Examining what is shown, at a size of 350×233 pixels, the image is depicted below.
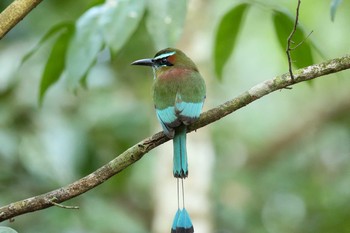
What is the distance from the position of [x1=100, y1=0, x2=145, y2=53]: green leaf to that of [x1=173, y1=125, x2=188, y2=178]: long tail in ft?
1.28

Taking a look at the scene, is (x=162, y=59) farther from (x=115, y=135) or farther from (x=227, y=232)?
(x=227, y=232)

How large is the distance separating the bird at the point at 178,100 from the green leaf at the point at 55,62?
15.4 inches

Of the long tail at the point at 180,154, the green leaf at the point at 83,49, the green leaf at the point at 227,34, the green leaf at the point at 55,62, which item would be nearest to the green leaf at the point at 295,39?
the green leaf at the point at 227,34

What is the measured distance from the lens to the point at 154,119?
461 centimetres

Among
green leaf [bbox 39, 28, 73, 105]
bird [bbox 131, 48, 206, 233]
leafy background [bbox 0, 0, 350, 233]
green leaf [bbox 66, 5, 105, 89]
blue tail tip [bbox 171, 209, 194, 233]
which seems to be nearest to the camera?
blue tail tip [bbox 171, 209, 194, 233]

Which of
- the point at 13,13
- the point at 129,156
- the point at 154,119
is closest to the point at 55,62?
the point at 13,13

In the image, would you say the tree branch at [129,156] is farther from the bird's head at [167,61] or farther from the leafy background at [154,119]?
the bird's head at [167,61]

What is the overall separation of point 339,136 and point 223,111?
4.15 m

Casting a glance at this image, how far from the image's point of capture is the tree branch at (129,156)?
204 centimetres

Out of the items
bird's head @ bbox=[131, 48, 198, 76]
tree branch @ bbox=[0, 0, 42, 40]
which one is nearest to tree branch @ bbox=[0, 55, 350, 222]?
tree branch @ bbox=[0, 0, 42, 40]

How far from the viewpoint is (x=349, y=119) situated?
557 cm

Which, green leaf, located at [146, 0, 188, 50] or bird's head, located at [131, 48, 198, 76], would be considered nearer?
green leaf, located at [146, 0, 188, 50]

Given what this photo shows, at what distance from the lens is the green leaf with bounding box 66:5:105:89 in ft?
8.39

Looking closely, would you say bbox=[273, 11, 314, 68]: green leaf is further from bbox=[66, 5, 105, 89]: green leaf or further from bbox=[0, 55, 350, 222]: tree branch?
bbox=[66, 5, 105, 89]: green leaf
